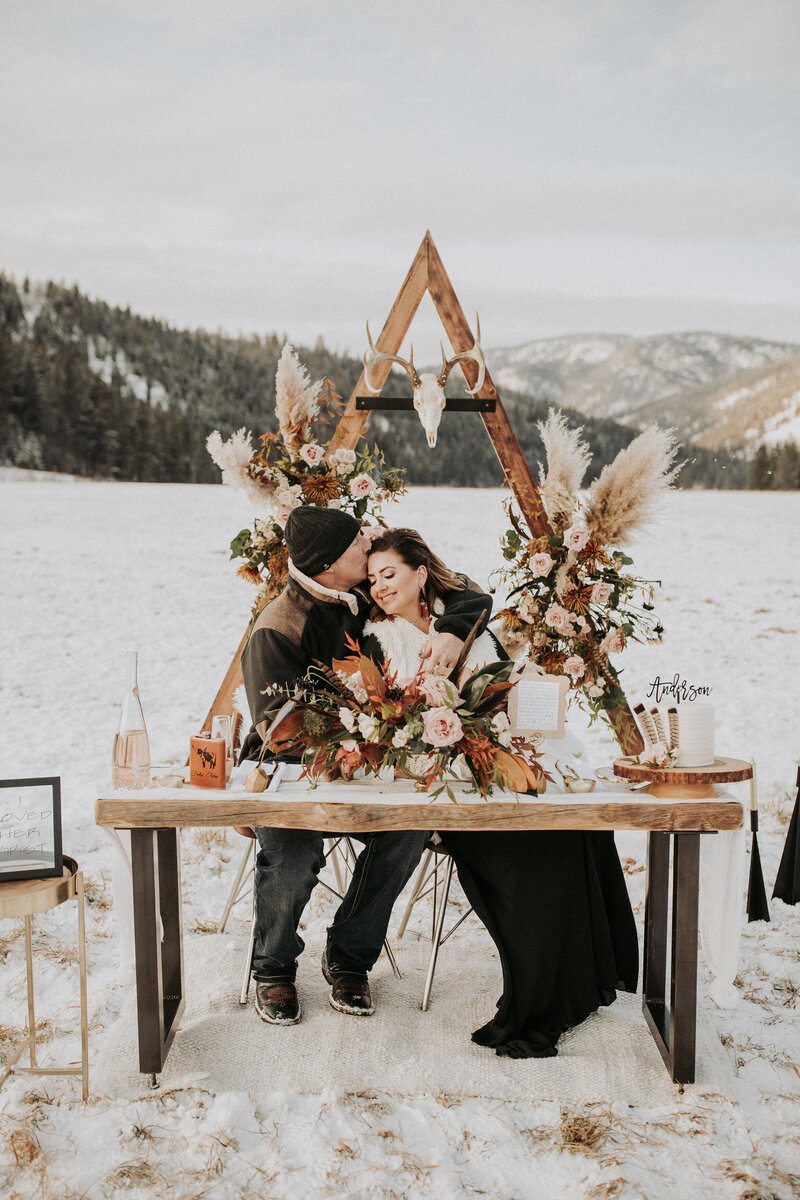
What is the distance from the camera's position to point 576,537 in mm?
3145

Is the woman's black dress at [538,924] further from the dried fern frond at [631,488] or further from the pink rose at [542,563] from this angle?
the dried fern frond at [631,488]

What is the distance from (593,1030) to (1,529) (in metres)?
11.8

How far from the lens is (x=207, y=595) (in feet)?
33.4

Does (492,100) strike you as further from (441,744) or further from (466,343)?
(441,744)

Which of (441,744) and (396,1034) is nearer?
(441,744)

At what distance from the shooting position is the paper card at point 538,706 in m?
2.58

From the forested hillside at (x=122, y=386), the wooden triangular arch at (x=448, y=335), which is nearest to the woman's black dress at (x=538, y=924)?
the wooden triangular arch at (x=448, y=335)

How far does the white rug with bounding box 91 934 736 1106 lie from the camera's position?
2.22 meters

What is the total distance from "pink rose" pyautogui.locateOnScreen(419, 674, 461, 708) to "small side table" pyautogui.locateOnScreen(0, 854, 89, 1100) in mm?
866

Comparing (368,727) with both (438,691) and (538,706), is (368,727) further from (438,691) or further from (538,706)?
(538,706)

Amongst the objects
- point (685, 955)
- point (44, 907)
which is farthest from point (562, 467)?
point (44, 907)

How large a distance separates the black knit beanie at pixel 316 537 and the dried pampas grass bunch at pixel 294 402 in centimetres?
71

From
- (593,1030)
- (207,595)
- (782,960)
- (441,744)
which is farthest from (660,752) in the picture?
(207,595)

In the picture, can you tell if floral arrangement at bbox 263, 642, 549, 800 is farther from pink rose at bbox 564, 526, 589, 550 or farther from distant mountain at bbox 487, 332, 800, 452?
distant mountain at bbox 487, 332, 800, 452
